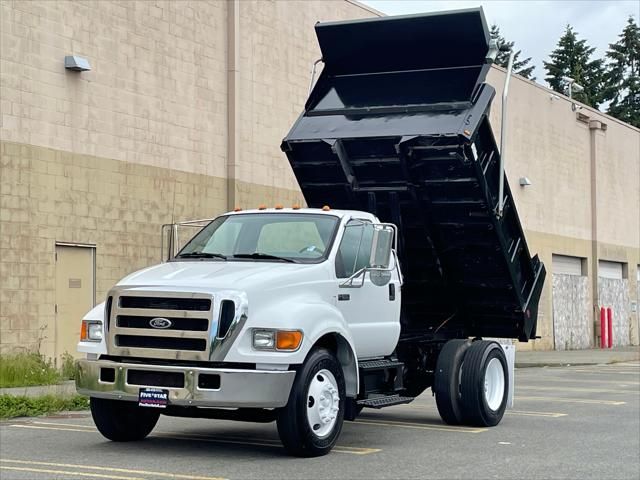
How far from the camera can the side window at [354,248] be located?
1134 cm

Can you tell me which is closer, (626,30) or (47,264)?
(47,264)

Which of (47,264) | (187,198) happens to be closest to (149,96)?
(187,198)

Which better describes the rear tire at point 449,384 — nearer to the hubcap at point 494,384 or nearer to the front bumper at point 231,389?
the hubcap at point 494,384

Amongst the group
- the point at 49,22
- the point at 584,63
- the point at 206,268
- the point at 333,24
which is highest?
the point at 584,63

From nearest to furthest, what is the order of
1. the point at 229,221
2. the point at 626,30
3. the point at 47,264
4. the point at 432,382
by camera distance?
the point at 229,221
the point at 432,382
the point at 47,264
the point at 626,30

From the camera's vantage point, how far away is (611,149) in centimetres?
4700

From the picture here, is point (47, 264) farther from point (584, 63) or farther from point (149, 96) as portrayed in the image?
point (584, 63)

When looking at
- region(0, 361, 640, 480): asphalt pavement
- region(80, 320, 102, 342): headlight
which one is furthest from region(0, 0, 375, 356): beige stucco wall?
region(80, 320, 102, 342): headlight

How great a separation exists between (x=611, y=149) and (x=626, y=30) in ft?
123

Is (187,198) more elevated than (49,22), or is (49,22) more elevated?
(49,22)

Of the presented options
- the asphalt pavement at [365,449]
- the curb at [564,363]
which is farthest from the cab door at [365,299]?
the curb at [564,363]

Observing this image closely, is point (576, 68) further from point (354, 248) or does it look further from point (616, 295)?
point (354, 248)

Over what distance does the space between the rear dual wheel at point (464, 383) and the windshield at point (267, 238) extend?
2.63 m

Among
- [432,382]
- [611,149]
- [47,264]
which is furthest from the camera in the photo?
[611,149]
